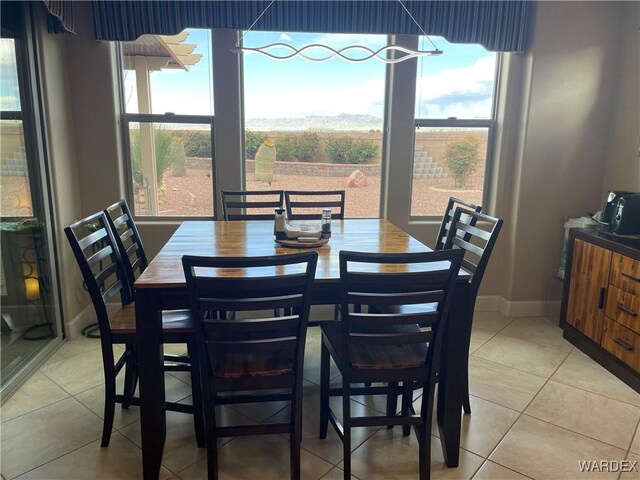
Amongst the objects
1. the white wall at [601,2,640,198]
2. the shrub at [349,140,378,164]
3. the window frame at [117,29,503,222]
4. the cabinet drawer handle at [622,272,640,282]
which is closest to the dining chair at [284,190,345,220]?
the shrub at [349,140,378,164]

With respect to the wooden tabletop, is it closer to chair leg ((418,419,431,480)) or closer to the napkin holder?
the napkin holder

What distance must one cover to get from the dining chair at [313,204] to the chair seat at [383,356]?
1.35 metres

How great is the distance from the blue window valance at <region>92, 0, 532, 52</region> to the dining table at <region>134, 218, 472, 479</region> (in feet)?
5.35

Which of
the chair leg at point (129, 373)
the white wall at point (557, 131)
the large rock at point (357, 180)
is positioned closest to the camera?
the chair leg at point (129, 373)

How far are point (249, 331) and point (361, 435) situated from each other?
3.07 ft

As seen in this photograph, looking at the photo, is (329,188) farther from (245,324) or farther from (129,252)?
(245,324)

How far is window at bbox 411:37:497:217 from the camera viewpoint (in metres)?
3.59

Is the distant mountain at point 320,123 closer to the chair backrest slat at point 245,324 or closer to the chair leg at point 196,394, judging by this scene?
the chair leg at point 196,394

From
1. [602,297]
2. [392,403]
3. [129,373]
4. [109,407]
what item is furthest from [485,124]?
[109,407]

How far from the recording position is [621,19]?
338cm

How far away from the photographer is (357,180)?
376 cm

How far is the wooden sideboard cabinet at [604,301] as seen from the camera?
2643 millimetres

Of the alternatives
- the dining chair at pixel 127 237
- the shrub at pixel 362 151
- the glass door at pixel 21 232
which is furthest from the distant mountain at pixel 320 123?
the glass door at pixel 21 232

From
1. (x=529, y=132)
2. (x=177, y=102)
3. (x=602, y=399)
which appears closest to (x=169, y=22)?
(x=177, y=102)
